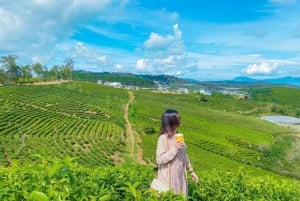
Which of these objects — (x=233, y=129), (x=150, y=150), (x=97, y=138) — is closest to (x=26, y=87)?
(x=97, y=138)

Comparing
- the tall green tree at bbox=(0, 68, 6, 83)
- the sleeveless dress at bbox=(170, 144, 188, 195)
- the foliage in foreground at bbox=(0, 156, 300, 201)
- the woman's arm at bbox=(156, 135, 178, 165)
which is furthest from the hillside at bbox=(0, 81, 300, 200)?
the woman's arm at bbox=(156, 135, 178, 165)

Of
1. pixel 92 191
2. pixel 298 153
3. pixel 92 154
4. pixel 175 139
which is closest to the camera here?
pixel 92 191

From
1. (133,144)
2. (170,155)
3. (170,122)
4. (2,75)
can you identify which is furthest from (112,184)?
(2,75)

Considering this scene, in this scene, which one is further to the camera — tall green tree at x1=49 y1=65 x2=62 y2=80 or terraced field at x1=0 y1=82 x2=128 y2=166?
tall green tree at x1=49 y1=65 x2=62 y2=80

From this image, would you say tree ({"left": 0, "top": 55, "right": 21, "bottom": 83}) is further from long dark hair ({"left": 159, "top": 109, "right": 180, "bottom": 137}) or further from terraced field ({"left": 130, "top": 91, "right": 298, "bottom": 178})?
long dark hair ({"left": 159, "top": 109, "right": 180, "bottom": 137})

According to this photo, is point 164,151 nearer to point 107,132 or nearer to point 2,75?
point 107,132

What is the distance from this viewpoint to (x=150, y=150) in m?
58.7

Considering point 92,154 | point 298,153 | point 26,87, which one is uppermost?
point 26,87

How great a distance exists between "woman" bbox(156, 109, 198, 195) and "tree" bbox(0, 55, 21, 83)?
110m

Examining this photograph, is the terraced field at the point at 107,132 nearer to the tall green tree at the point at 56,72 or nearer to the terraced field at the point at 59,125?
the terraced field at the point at 59,125

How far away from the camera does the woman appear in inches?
241

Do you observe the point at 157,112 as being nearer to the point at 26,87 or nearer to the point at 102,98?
the point at 102,98

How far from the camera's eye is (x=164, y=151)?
620cm

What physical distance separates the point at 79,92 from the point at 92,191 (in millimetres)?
105262
